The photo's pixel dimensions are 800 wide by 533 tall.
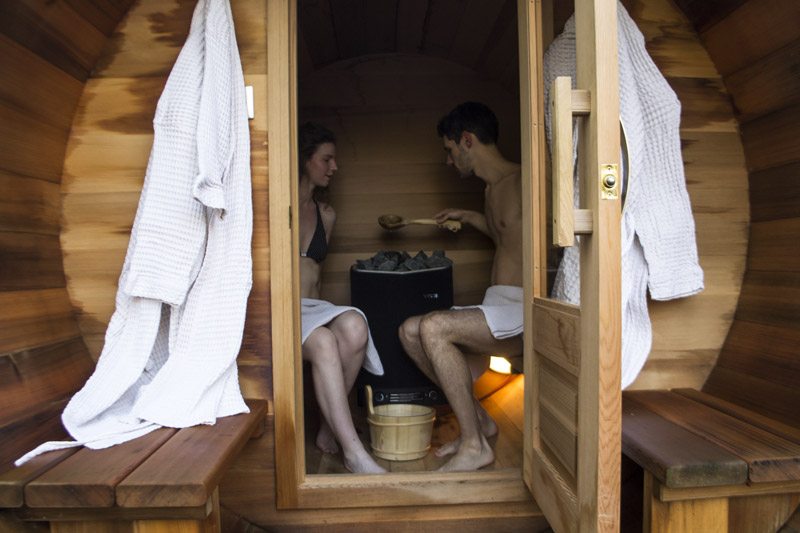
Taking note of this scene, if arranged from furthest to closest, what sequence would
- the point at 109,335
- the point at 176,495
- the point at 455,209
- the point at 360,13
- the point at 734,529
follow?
the point at 455,209, the point at 360,13, the point at 109,335, the point at 734,529, the point at 176,495

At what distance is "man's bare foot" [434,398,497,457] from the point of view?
2.18m

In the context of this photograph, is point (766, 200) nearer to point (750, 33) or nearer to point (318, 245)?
point (750, 33)

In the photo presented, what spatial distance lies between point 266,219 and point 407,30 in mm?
1708

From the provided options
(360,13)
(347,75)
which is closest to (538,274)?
(360,13)

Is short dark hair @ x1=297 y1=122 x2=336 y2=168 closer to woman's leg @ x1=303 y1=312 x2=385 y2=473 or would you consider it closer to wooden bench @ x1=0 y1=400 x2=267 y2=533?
woman's leg @ x1=303 y1=312 x2=385 y2=473

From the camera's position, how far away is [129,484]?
3.55 feet

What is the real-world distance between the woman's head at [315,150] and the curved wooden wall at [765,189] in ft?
5.31

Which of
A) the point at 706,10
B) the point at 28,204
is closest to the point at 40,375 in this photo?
the point at 28,204

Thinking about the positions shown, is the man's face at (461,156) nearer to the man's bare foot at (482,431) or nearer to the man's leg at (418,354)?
the man's leg at (418,354)

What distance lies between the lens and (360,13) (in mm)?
2666

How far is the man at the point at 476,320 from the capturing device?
82.0 inches

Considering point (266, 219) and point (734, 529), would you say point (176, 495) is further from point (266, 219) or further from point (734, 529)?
point (734, 529)

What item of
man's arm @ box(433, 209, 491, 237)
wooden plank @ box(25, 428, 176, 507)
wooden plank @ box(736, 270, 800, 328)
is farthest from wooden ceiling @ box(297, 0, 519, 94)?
wooden plank @ box(25, 428, 176, 507)

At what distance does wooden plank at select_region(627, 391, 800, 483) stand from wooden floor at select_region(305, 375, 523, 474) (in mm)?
589
